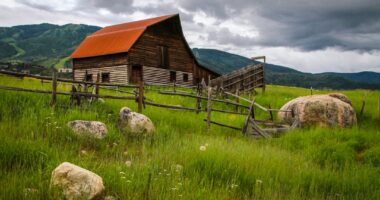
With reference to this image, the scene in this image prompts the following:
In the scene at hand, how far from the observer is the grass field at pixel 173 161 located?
4.67 meters

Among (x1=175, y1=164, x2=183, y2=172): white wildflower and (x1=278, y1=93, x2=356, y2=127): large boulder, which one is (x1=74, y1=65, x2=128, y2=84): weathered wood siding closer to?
(x1=278, y1=93, x2=356, y2=127): large boulder

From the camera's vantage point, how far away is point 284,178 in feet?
20.3

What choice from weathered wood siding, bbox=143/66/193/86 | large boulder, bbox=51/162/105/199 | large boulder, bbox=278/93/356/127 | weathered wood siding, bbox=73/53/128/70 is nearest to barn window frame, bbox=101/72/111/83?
weathered wood siding, bbox=73/53/128/70

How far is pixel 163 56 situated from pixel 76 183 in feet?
88.4

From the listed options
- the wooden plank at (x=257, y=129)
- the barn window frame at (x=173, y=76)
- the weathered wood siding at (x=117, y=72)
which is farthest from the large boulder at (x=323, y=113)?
the barn window frame at (x=173, y=76)

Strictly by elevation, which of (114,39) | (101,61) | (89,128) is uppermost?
(114,39)

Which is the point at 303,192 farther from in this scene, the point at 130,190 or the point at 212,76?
the point at 212,76

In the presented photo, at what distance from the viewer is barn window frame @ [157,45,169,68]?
3017 cm

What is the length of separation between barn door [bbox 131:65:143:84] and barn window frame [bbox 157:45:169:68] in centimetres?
233

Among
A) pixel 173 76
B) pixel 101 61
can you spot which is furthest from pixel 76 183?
pixel 173 76

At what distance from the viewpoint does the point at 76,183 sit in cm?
406

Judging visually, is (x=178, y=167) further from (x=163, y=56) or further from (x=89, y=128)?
(x=163, y=56)

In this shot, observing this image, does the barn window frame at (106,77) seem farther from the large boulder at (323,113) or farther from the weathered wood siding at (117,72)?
the large boulder at (323,113)

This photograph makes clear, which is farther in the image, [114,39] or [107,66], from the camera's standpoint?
[114,39]
